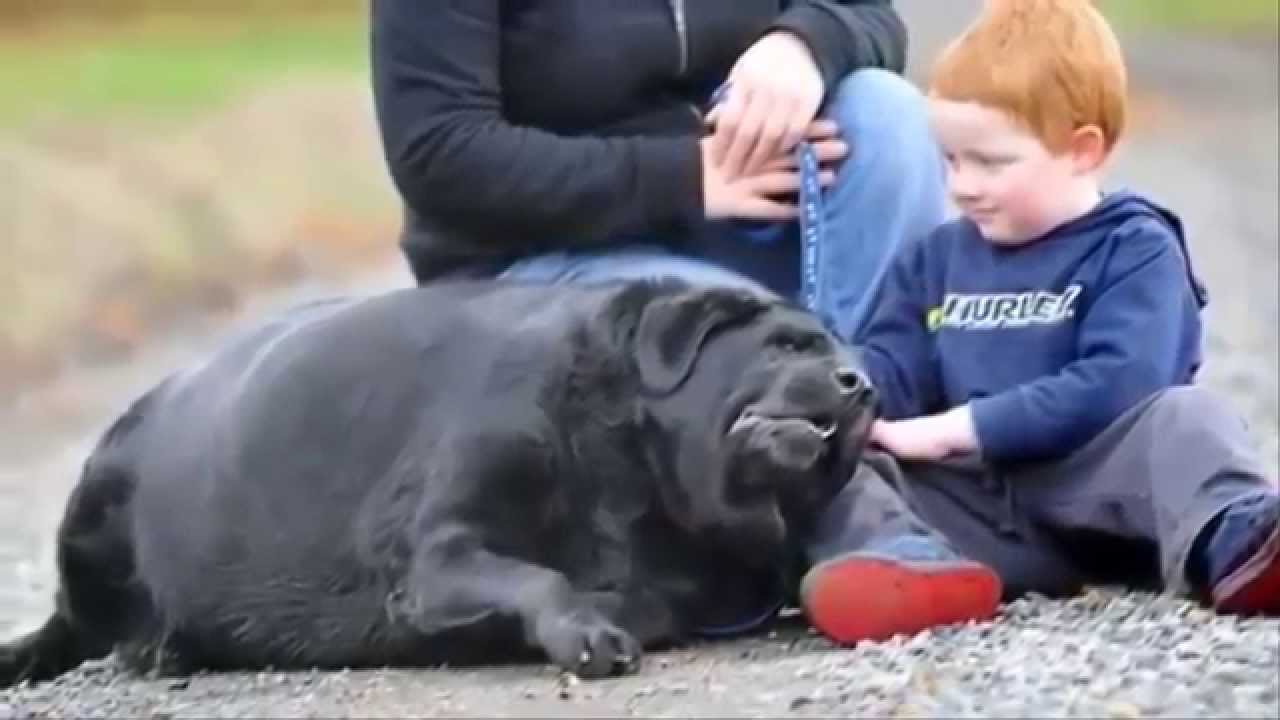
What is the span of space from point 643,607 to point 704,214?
2.09 ft

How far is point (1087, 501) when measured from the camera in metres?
2.95

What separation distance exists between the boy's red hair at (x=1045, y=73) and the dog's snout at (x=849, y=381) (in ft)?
1.44

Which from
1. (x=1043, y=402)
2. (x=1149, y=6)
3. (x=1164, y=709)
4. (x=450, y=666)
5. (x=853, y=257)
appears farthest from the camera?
(x=1149, y=6)

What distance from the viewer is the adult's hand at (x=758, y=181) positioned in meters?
3.24

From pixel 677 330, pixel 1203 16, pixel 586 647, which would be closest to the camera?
pixel 586 647

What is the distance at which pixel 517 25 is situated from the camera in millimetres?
3273

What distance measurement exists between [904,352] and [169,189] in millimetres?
3995

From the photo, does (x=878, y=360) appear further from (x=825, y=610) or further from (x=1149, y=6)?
(x=1149, y=6)

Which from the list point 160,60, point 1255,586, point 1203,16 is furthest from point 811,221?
point 1203,16

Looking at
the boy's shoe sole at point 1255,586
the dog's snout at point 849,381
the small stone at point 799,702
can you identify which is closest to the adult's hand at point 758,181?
the dog's snout at point 849,381

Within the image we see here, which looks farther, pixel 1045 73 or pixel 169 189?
pixel 169 189

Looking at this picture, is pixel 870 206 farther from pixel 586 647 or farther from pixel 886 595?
pixel 586 647

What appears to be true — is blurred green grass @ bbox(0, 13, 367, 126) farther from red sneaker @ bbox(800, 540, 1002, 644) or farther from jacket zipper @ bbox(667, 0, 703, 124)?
red sneaker @ bbox(800, 540, 1002, 644)

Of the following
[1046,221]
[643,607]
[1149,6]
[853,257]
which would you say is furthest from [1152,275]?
[1149,6]
